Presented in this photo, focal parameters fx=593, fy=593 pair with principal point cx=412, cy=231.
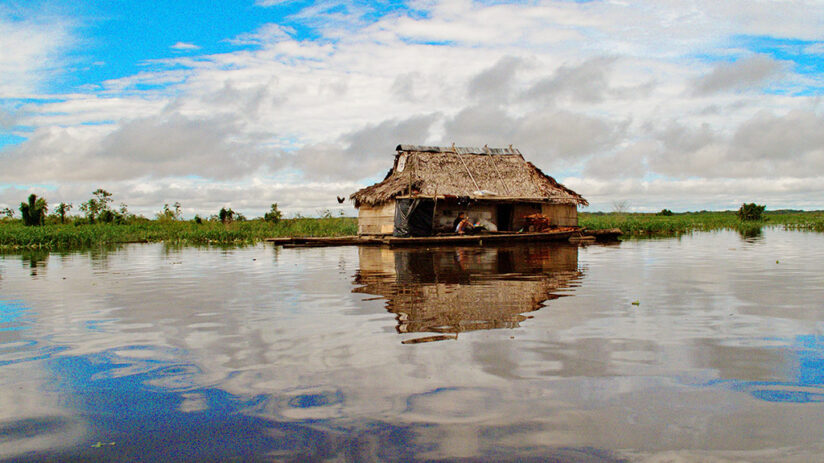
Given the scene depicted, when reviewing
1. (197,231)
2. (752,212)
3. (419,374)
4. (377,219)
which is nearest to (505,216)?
(377,219)

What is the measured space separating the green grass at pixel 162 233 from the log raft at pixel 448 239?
564 centimetres

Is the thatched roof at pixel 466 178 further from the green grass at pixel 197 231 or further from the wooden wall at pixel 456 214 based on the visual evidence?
the green grass at pixel 197 231

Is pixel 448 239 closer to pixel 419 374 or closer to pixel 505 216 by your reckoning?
pixel 505 216

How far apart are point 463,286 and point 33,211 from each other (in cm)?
3627

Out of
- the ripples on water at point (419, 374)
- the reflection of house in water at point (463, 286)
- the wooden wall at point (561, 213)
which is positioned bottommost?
the ripples on water at point (419, 374)

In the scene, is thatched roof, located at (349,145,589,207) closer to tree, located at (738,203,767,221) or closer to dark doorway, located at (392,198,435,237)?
dark doorway, located at (392,198,435,237)

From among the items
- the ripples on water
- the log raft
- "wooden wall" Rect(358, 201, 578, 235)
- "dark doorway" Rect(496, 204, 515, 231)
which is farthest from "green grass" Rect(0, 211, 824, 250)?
the ripples on water

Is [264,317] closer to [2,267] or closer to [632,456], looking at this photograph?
[632,456]

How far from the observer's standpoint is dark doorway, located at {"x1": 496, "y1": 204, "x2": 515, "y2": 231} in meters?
26.3

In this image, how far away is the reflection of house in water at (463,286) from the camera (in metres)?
6.74

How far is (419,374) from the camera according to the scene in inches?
179

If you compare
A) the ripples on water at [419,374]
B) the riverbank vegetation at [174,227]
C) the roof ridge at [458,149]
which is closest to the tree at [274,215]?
the riverbank vegetation at [174,227]

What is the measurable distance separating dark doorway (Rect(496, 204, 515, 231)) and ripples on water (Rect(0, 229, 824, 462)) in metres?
16.7

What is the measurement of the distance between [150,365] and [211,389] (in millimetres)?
1046
